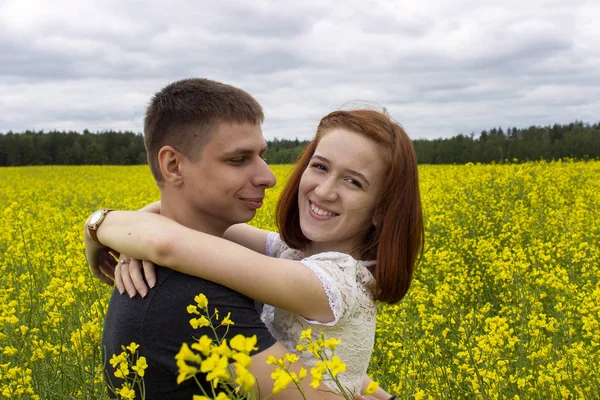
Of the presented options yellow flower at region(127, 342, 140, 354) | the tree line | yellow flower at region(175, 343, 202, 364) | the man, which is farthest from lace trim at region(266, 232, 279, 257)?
the tree line

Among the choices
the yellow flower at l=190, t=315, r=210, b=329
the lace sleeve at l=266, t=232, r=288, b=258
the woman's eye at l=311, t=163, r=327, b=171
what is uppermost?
the woman's eye at l=311, t=163, r=327, b=171

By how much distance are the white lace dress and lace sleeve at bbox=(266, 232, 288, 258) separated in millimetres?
→ 433

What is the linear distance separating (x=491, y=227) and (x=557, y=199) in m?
1.91

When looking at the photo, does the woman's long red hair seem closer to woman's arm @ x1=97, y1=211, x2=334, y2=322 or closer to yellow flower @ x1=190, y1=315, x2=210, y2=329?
woman's arm @ x1=97, y1=211, x2=334, y2=322

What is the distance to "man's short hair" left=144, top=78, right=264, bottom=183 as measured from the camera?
179cm

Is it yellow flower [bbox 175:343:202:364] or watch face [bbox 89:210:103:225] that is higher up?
watch face [bbox 89:210:103:225]

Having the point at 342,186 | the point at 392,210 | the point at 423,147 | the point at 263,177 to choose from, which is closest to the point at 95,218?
the point at 263,177

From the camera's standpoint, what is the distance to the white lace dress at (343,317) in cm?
157

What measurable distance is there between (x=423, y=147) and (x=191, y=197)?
35.8m

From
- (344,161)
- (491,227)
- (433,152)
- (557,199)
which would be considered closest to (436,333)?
(344,161)

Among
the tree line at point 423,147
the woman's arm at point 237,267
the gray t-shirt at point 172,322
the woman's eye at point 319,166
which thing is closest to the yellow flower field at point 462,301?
the gray t-shirt at point 172,322

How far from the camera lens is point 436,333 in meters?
3.47

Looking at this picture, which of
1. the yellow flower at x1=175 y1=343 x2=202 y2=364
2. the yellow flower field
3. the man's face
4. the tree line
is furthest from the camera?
the tree line

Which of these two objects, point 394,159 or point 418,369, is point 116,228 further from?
point 418,369
